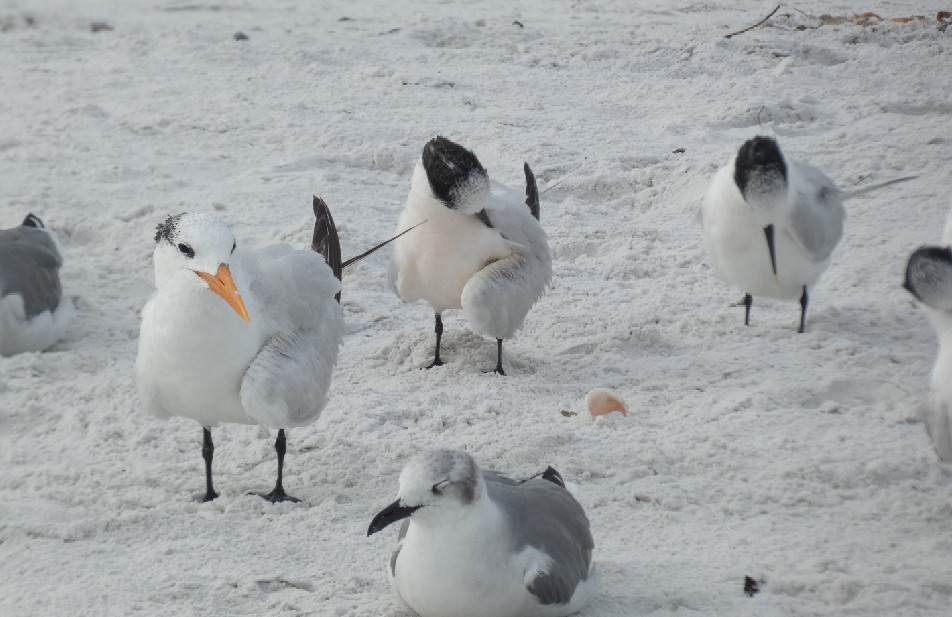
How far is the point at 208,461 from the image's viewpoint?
3.89 meters

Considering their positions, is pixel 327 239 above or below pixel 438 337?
above

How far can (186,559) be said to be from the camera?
3375 mm

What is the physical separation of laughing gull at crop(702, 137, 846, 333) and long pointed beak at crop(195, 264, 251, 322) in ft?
7.48

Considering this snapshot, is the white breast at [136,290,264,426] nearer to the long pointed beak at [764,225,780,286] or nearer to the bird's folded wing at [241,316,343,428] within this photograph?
the bird's folded wing at [241,316,343,428]

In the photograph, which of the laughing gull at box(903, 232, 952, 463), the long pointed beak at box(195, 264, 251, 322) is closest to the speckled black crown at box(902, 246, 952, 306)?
the laughing gull at box(903, 232, 952, 463)

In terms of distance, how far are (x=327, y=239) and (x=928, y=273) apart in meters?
2.10

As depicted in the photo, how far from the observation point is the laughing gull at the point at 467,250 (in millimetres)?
4691

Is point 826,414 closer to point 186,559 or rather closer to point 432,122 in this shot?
point 186,559

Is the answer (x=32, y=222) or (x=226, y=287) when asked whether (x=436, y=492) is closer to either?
(x=226, y=287)

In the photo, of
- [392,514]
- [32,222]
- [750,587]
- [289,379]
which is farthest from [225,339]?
[32,222]

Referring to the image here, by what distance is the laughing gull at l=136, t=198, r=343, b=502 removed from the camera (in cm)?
341

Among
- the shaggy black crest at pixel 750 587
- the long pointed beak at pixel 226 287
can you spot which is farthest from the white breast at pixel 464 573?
the long pointed beak at pixel 226 287

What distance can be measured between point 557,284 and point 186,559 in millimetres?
2521

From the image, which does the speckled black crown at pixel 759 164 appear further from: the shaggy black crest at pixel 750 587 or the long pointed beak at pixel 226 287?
the long pointed beak at pixel 226 287
